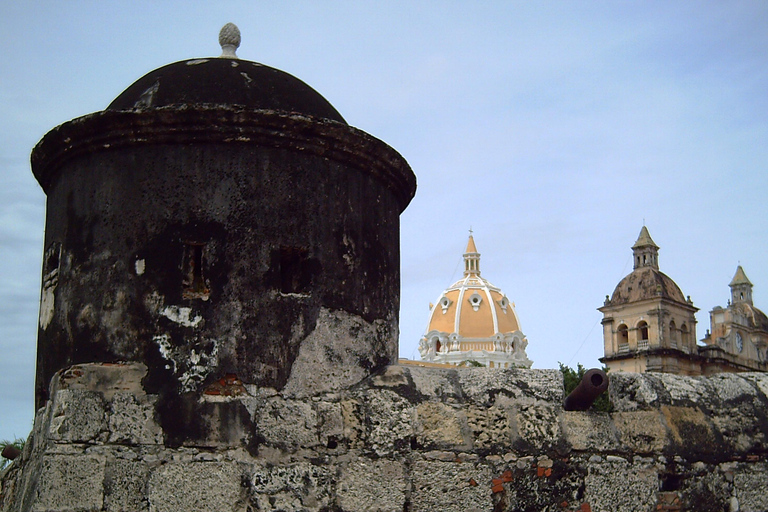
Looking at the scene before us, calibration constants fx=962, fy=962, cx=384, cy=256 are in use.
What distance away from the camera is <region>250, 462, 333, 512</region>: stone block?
13.6 feet

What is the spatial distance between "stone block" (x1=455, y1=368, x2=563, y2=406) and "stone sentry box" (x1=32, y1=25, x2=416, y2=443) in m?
0.44

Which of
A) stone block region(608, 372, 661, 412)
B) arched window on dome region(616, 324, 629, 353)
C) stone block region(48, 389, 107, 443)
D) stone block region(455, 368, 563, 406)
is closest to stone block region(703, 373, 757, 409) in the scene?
stone block region(608, 372, 661, 412)

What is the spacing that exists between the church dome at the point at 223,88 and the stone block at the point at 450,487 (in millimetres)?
1732

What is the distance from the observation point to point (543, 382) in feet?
15.4

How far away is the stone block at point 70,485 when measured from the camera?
13.0 ft

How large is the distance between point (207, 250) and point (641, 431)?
2272 mm

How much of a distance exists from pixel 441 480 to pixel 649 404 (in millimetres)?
1193

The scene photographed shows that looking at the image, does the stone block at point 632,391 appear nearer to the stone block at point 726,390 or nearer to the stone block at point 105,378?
the stone block at point 726,390

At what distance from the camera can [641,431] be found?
4.71m

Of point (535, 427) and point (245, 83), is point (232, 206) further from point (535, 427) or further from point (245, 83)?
point (535, 427)

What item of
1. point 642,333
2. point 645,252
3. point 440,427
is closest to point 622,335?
point 642,333

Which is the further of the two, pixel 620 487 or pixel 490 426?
pixel 620 487

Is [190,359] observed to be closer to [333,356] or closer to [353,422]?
[333,356]

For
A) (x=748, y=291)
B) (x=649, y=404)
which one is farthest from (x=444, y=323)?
(x=649, y=404)
